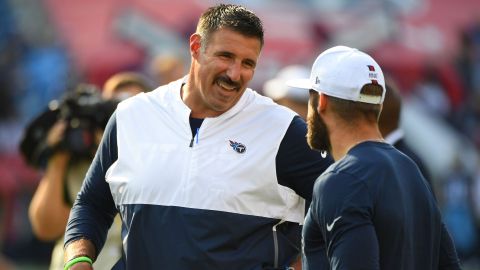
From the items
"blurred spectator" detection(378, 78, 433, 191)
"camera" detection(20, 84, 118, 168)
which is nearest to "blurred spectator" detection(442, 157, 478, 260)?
"blurred spectator" detection(378, 78, 433, 191)

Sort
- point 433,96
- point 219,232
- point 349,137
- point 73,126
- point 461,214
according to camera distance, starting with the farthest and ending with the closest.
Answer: point 433,96 → point 461,214 → point 73,126 → point 219,232 → point 349,137

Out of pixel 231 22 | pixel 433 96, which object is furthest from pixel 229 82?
pixel 433 96

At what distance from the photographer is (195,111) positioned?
15.4 ft

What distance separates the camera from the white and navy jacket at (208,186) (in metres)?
4.42

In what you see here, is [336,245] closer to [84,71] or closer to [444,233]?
[444,233]

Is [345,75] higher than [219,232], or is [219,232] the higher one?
[345,75]

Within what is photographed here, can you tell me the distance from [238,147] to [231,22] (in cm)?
53

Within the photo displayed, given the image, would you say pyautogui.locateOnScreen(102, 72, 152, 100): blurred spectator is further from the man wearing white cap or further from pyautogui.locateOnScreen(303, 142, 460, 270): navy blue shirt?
pyautogui.locateOnScreen(303, 142, 460, 270): navy blue shirt

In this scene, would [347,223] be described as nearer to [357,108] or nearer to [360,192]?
[360,192]

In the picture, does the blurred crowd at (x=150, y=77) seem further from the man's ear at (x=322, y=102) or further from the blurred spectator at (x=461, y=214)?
the man's ear at (x=322, y=102)

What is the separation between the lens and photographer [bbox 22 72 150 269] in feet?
19.6

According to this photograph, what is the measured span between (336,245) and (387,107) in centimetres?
244

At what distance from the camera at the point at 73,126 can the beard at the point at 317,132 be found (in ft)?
6.88

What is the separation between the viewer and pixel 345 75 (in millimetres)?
3982
